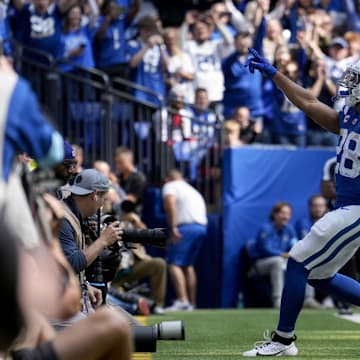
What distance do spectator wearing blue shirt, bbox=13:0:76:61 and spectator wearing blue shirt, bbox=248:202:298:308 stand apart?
3663 millimetres

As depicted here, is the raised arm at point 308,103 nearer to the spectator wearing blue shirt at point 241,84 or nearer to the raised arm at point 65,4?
the spectator wearing blue shirt at point 241,84

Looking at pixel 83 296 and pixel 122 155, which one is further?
pixel 122 155

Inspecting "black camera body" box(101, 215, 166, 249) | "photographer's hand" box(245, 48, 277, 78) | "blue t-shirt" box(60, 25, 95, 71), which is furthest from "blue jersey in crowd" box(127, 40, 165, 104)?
"black camera body" box(101, 215, 166, 249)

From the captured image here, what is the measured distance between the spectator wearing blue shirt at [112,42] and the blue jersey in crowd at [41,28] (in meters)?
0.64

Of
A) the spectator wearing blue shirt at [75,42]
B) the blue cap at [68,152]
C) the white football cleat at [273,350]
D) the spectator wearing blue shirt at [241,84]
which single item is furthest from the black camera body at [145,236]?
the spectator wearing blue shirt at [241,84]

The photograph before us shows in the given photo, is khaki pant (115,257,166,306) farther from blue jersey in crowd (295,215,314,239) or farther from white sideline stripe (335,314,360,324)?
blue jersey in crowd (295,215,314,239)

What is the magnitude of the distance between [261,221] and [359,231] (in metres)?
7.34

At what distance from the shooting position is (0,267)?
376cm

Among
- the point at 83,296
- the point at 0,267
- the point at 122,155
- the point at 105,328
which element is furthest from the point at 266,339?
the point at 122,155

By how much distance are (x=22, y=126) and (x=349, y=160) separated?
4037 mm

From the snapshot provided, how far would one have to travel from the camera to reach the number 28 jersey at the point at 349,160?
25.5 ft

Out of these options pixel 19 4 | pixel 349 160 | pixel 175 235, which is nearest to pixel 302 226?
pixel 175 235

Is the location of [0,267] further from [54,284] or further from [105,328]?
[105,328]

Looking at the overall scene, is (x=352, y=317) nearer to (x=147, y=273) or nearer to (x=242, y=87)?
(x=147, y=273)
